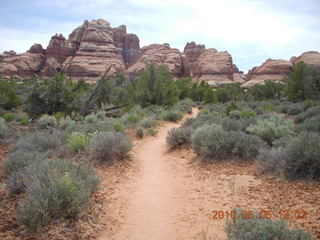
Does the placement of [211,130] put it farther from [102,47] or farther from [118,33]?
[118,33]

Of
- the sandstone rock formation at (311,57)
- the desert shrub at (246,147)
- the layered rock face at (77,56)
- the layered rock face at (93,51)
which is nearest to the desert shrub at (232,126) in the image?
the desert shrub at (246,147)

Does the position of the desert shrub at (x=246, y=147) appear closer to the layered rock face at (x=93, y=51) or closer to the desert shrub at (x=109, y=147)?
the desert shrub at (x=109, y=147)

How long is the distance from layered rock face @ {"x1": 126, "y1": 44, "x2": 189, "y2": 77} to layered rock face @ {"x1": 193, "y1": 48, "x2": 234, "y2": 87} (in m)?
6.03

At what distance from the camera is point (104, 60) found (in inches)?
3588

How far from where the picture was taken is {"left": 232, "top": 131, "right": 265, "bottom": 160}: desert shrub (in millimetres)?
6219

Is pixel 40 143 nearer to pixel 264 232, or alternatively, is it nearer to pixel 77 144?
pixel 77 144

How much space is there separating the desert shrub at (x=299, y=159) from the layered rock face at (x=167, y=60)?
83.4 metres

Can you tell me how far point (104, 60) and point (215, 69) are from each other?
45545 millimetres

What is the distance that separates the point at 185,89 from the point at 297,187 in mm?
37904

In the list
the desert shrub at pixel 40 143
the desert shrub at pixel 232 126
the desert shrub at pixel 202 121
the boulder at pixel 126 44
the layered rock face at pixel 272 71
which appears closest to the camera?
the desert shrub at pixel 40 143

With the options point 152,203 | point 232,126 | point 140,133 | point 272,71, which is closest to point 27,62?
point 272,71

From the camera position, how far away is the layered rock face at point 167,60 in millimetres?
89812

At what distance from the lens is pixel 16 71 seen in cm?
7962

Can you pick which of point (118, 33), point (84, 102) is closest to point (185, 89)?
point (84, 102)
